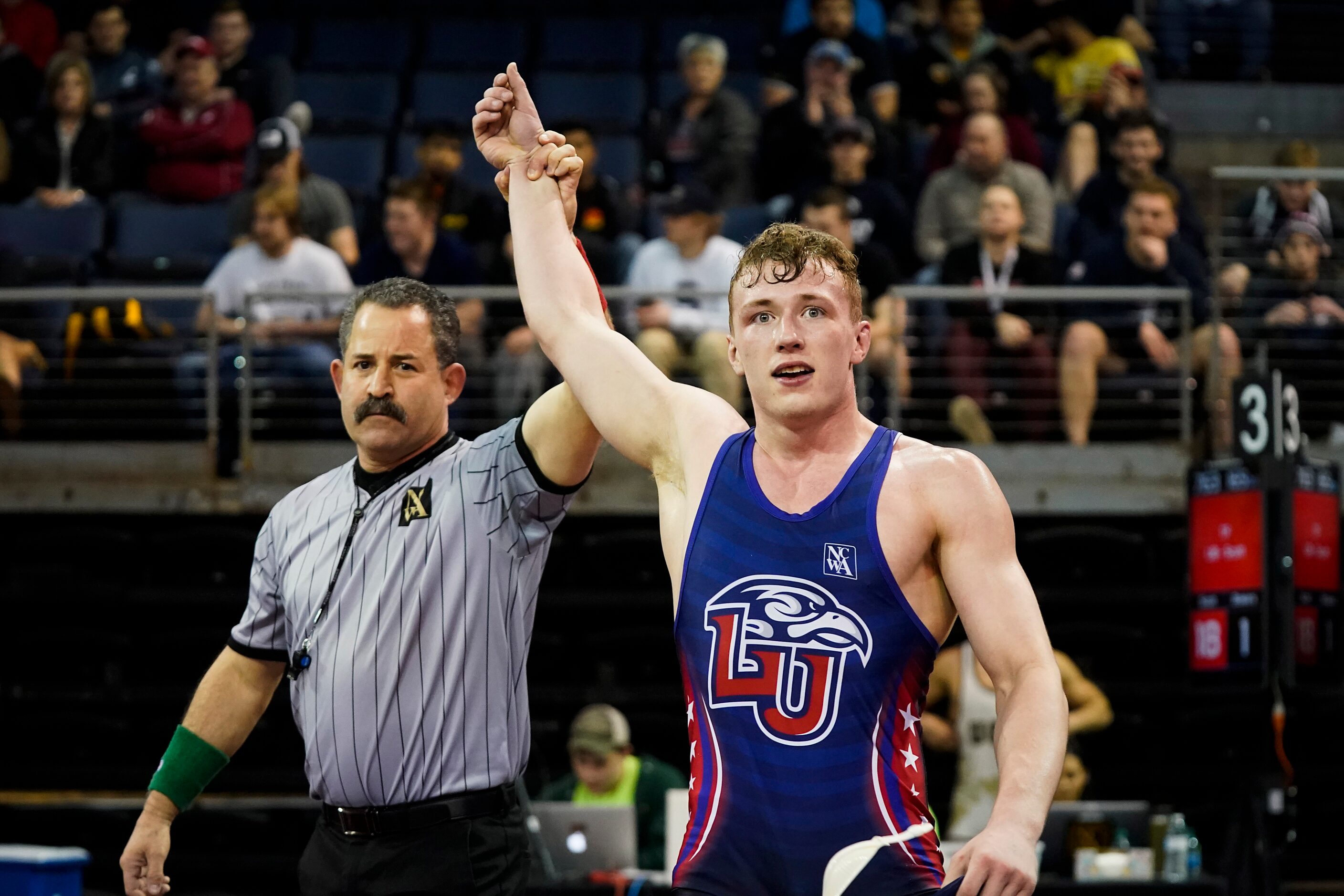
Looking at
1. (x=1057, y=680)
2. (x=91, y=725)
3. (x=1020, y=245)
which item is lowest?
(x=91, y=725)

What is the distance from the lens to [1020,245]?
8.37 meters

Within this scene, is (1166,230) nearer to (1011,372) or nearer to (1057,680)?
(1011,372)

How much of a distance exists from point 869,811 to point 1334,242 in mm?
7070

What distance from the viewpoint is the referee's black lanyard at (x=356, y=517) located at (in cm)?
349

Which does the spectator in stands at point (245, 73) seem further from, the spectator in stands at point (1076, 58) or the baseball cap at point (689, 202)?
the spectator in stands at point (1076, 58)

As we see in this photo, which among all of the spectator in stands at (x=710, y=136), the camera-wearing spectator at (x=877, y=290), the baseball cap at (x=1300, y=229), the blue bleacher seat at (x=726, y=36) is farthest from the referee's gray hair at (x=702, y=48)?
the baseball cap at (x=1300, y=229)

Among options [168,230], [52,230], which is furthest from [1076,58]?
[52,230]

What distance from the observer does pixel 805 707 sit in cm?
267

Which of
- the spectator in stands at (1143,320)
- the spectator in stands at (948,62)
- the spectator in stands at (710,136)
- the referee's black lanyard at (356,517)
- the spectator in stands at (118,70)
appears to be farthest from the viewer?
the spectator in stands at (118,70)

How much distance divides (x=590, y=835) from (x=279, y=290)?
120 inches

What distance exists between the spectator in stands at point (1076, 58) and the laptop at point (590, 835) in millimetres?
5247

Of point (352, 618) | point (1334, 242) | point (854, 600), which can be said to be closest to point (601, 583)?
point (1334, 242)

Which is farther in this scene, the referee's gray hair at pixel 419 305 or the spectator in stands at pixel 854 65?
the spectator in stands at pixel 854 65

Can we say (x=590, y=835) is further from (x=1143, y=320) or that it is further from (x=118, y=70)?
(x=118, y=70)
